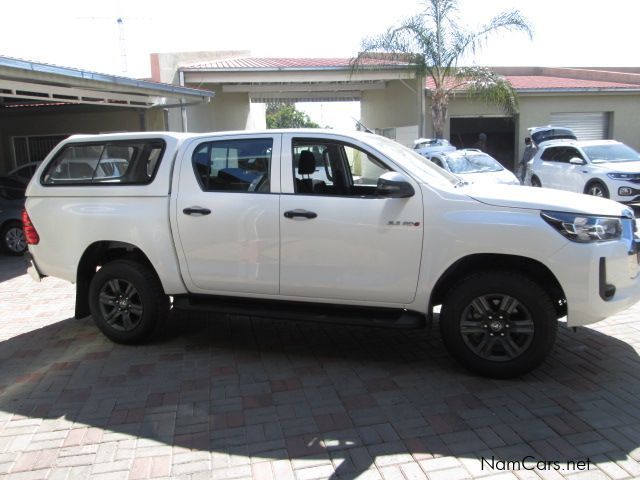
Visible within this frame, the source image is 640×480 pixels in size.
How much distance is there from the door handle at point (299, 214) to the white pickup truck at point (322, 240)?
11 millimetres

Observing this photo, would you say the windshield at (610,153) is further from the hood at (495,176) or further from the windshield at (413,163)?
the windshield at (413,163)

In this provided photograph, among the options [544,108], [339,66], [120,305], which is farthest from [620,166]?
[120,305]

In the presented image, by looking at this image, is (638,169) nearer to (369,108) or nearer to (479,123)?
(479,123)

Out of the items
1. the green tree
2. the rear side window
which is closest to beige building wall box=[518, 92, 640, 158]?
the rear side window

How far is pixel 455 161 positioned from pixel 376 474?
1115cm

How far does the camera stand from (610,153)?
536 inches

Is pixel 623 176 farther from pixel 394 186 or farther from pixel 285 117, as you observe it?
pixel 285 117

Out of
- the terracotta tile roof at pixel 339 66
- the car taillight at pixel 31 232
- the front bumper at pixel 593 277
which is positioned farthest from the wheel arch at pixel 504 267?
the terracotta tile roof at pixel 339 66

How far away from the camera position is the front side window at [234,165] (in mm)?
4590

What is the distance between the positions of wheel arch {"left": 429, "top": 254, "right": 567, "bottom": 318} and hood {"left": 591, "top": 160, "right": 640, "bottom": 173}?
9.65 metres

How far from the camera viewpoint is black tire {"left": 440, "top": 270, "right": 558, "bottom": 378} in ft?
13.0

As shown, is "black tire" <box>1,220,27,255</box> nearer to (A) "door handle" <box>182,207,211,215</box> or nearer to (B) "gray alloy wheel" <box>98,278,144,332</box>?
(B) "gray alloy wheel" <box>98,278,144,332</box>

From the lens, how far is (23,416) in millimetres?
3869

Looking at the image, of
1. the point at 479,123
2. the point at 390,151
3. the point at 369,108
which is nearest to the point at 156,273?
the point at 390,151
